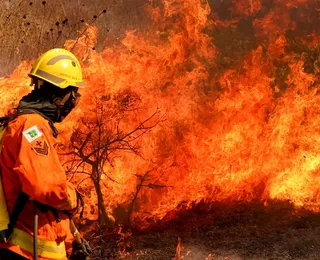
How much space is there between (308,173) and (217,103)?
2.50 m

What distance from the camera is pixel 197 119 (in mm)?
9516

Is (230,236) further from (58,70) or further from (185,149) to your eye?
(58,70)

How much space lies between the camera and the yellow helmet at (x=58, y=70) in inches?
117

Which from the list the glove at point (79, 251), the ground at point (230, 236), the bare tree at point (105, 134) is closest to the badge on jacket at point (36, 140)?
the glove at point (79, 251)

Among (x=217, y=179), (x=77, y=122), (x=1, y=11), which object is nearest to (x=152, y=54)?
(x=77, y=122)

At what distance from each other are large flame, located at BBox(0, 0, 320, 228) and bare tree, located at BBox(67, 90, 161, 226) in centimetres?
15

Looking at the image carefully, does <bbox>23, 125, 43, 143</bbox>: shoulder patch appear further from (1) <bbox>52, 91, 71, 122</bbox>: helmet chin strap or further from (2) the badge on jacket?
(1) <bbox>52, 91, 71, 122</bbox>: helmet chin strap

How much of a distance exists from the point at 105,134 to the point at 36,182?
554 centimetres

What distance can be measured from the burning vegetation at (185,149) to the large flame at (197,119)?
0.08 ft

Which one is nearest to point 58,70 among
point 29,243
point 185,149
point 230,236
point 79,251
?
point 29,243

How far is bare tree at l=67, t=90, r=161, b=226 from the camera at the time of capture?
24.6 ft

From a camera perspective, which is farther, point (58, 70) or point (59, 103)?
point (58, 70)

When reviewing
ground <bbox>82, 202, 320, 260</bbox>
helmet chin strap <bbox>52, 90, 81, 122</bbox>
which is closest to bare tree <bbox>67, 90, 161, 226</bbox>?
ground <bbox>82, 202, 320, 260</bbox>

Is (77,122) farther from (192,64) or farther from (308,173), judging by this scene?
(308,173)
